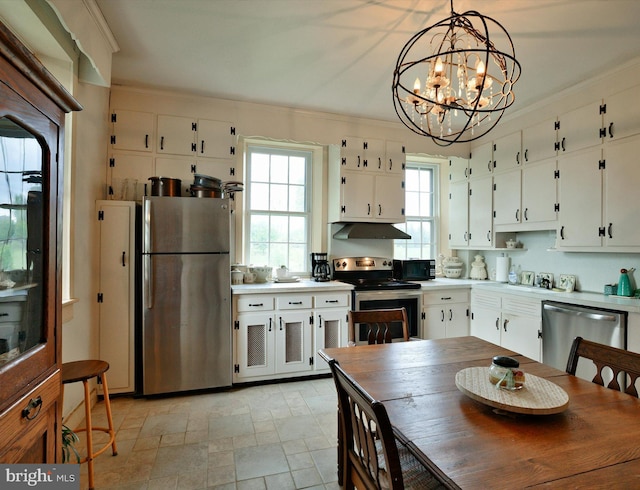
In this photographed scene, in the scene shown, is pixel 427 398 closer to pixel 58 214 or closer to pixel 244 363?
pixel 58 214

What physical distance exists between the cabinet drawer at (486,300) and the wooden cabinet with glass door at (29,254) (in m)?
3.79

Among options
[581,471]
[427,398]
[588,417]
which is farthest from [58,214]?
[588,417]

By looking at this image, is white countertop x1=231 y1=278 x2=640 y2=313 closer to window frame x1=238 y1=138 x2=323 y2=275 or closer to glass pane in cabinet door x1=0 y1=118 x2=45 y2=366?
window frame x1=238 y1=138 x2=323 y2=275

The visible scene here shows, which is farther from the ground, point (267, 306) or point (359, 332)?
point (267, 306)

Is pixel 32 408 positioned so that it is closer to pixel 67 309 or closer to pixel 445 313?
pixel 67 309

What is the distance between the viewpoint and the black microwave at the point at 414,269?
4336 millimetres

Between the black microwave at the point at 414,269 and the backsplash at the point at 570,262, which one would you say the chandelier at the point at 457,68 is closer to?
the backsplash at the point at 570,262

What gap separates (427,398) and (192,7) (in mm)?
2613

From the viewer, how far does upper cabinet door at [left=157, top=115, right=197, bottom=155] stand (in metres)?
3.34

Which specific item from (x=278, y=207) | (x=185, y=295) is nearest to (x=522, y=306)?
(x=278, y=207)

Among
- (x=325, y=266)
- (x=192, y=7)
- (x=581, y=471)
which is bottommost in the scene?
Answer: (x=581, y=471)

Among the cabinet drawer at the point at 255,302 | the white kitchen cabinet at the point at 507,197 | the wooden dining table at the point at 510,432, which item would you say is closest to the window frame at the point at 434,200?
the white kitchen cabinet at the point at 507,197

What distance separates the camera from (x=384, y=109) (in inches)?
148

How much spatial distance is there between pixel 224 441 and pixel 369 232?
253 cm
